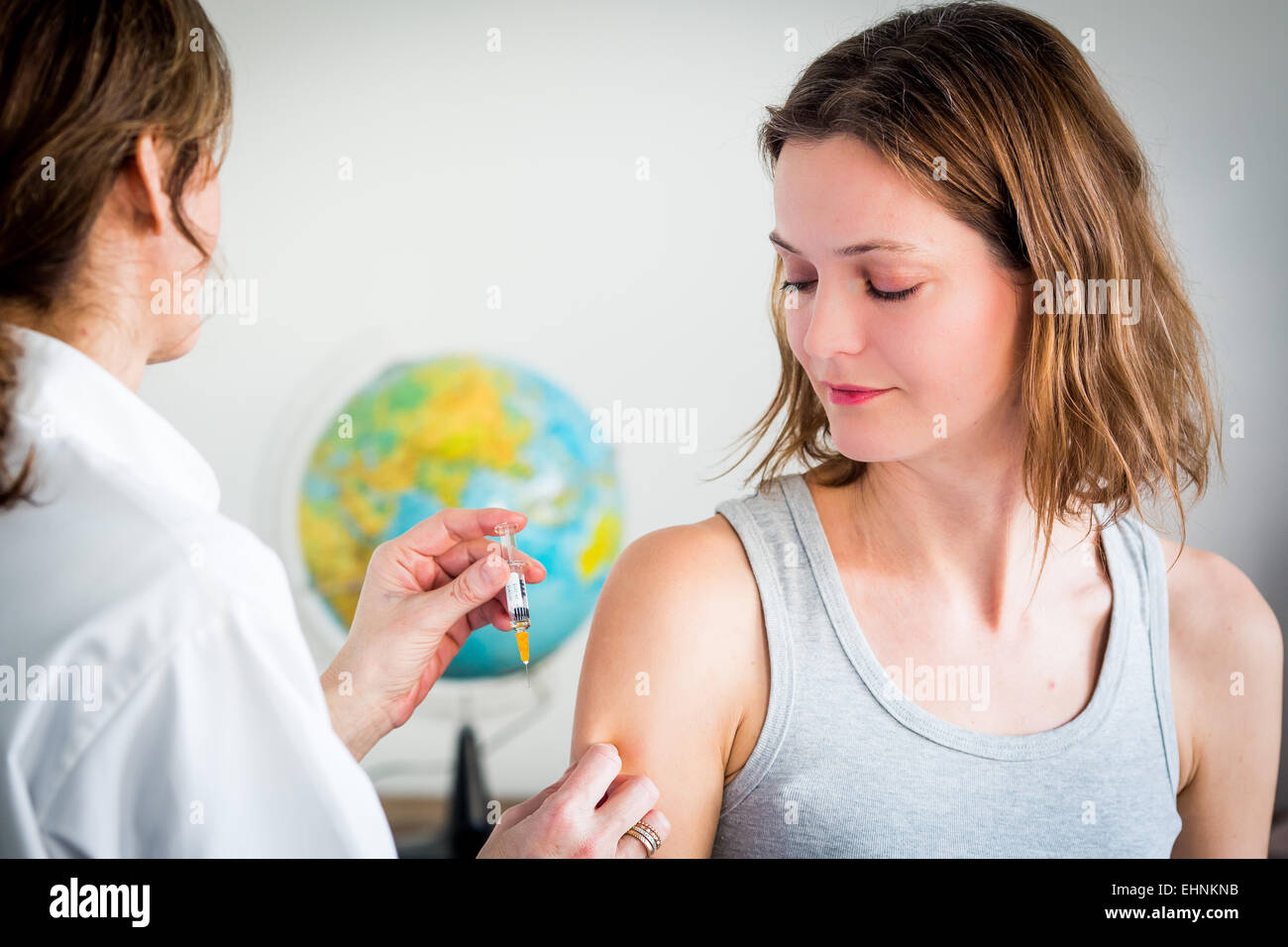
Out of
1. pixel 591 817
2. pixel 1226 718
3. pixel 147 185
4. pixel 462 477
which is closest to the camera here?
pixel 147 185

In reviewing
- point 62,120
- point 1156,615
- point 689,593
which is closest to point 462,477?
point 689,593

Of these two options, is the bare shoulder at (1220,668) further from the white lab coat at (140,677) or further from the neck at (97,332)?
the neck at (97,332)

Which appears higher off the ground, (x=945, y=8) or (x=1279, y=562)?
(x=945, y=8)

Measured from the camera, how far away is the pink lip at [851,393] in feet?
3.20

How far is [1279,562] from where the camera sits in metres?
1.54

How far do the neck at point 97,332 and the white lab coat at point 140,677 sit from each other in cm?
7

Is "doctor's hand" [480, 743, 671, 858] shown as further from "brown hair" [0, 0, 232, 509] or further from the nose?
"brown hair" [0, 0, 232, 509]

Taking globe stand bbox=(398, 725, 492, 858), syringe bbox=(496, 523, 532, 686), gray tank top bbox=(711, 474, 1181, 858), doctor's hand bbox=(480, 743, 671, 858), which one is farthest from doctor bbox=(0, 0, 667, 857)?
globe stand bbox=(398, 725, 492, 858)

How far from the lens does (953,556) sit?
1094mm

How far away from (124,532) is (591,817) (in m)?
0.47

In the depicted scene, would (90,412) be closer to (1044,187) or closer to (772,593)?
(772,593)
